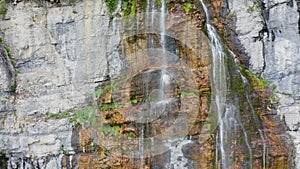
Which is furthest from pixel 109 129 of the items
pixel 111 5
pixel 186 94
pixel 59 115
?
pixel 111 5

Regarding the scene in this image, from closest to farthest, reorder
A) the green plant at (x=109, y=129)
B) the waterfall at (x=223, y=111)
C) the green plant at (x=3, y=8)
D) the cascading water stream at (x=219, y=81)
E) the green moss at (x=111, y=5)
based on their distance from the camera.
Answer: the waterfall at (x=223, y=111) < the cascading water stream at (x=219, y=81) < the green plant at (x=109, y=129) < the green moss at (x=111, y=5) < the green plant at (x=3, y=8)

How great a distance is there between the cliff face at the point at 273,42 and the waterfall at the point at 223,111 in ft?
1.02

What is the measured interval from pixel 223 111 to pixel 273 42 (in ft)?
3.33

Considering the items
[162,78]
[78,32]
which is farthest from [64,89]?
[162,78]

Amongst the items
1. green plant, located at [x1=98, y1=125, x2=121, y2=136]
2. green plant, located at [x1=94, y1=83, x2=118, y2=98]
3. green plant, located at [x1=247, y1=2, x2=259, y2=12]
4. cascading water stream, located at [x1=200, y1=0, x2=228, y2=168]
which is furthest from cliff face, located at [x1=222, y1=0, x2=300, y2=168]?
green plant, located at [x1=98, y1=125, x2=121, y2=136]

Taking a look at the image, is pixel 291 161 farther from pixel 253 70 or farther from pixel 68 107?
pixel 68 107

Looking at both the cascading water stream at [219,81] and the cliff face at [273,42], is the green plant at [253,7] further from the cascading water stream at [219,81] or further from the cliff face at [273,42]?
the cascading water stream at [219,81]

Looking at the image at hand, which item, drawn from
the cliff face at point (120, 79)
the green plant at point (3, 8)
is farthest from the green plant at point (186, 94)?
the green plant at point (3, 8)

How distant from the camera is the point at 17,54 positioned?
20.2 feet

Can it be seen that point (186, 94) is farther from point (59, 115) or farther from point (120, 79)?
point (59, 115)

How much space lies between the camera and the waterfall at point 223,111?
198 inches

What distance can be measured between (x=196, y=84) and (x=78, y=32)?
1.71 meters

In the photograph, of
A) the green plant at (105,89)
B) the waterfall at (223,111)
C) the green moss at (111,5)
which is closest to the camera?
the waterfall at (223,111)

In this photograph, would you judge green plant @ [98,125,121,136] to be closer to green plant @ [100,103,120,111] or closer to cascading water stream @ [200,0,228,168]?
green plant @ [100,103,120,111]
